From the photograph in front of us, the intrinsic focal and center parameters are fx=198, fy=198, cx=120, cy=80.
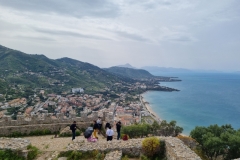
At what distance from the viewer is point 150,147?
867 centimetres

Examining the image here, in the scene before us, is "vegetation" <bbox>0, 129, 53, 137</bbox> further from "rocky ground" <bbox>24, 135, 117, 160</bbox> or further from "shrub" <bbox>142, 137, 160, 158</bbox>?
"shrub" <bbox>142, 137, 160, 158</bbox>

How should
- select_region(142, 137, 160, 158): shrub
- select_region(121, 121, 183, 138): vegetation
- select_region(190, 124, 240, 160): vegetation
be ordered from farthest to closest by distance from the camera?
select_region(121, 121, 183, 138): vegetation
select_region(190, 124, 240, 160): vegetation
select_region(142, 137, 160, 158): shrub

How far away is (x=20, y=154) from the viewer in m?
8.10

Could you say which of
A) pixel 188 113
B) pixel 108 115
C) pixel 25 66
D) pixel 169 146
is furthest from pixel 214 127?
pixel 25 66

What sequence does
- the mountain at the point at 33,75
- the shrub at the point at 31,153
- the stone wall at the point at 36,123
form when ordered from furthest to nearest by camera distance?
the mountain at the point at 33,75
the stone wall at the point at 36,123
the shrub at the point at 31,153

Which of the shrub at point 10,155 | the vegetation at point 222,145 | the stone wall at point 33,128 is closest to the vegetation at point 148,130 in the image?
the vegetation at point 222,145

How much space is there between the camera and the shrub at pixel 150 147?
340 inches

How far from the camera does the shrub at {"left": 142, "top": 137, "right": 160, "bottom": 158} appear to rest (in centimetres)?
864

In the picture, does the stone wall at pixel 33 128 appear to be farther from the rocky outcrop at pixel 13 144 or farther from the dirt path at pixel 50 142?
the rocky outcrop at pixel 13 144

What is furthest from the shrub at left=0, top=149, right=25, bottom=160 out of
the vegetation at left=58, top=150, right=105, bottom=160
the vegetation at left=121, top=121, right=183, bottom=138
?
the vegetation at left=121, top=121, right=183, bottom=138

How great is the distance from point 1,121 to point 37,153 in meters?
5.57

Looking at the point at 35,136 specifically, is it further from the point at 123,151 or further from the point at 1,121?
the point at 123,151

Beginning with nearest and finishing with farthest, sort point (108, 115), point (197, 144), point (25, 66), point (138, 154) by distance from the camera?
point (138, 154)
point (108, 115)
point (197, 144)
point (25, 66)

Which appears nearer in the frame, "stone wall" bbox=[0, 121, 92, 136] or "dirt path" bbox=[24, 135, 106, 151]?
"dirt path" bbox=[24, 135, 106, 151]
